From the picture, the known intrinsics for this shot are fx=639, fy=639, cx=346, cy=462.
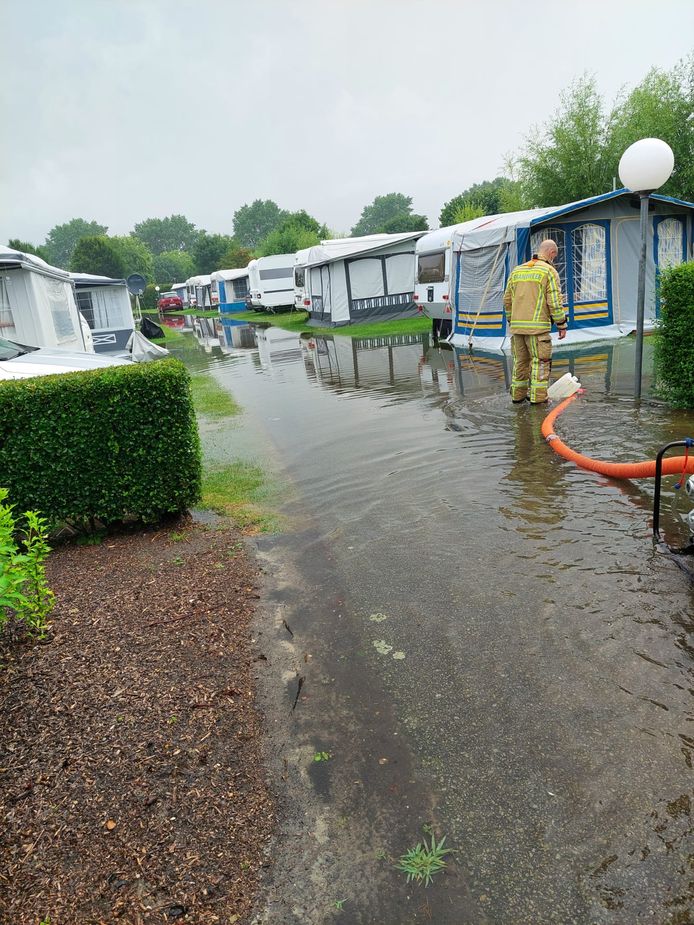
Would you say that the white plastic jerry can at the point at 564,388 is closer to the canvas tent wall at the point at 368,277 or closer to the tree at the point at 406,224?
the canvas tent wall at the point at 368,277

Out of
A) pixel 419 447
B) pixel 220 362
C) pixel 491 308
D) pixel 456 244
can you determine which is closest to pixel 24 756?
pixel 419 447

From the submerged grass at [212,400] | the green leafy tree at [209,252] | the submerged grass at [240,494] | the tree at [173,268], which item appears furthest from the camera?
the tree at [173,268]

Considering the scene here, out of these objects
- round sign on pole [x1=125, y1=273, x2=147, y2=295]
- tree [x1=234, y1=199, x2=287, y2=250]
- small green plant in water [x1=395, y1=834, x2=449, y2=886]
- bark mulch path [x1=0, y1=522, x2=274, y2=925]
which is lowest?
small green plant in water [x1=395, y1=834, x2=449, y2=886]

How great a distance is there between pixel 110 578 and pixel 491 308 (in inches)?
487

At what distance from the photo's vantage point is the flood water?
2225 millimetres

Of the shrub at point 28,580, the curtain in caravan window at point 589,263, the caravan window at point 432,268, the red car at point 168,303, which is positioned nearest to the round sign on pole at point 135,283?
the caravan window at point 432,268

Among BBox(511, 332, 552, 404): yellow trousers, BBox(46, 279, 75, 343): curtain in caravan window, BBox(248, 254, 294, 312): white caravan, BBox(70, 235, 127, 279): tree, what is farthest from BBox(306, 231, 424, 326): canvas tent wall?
BBox(70, 235, 127, 279): tree

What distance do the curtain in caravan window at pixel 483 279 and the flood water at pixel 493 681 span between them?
8053 mm

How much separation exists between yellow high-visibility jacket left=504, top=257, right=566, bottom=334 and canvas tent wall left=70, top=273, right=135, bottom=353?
17.7 m

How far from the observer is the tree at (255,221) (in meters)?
150

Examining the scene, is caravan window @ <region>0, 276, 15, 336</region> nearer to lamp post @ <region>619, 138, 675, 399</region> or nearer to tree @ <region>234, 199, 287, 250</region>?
lamp post @ <region>619, 138, 675, 399</region>

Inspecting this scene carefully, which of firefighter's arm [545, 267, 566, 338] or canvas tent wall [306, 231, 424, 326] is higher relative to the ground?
canvas tent wall [306, 231, 424, 326]

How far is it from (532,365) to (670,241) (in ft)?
30.1

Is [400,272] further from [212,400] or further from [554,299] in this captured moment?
[554,299]
